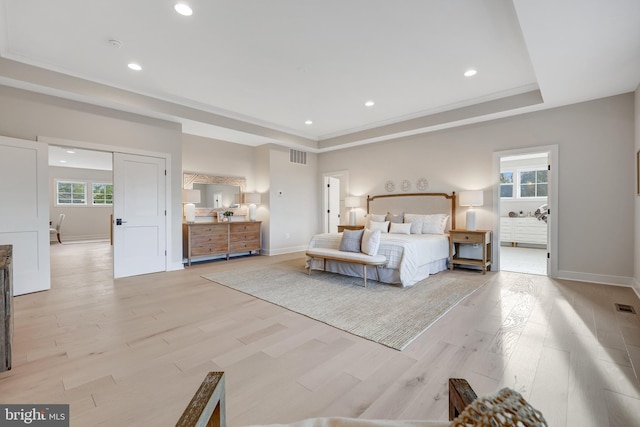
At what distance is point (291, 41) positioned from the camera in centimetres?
318

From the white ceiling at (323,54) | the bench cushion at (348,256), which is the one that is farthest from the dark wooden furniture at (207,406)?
the bench cushion at (348,256)

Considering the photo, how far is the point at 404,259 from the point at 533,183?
6409 mm

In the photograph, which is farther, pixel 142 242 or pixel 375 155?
pixel 375 155

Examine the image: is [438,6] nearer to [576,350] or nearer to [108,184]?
[576,350]

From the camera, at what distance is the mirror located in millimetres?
6164

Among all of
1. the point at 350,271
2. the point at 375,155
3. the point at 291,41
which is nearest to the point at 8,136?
the point at 291,41

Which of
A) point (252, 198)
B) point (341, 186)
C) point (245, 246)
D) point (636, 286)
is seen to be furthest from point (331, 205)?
point (636, 286)

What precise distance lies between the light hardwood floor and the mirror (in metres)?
3.09

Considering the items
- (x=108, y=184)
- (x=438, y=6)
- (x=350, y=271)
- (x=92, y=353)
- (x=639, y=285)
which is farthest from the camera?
(x=108, y=184)

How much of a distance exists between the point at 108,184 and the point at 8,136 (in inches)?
336

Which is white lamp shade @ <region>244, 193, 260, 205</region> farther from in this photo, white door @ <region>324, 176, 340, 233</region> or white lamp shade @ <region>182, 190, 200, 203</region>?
white door @ <region>324, 176, 340, 233</region>

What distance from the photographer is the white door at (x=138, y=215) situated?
4.60 meters

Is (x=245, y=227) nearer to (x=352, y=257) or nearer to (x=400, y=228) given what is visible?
(x=352, y=257)

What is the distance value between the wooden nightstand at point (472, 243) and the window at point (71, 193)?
1243cm
